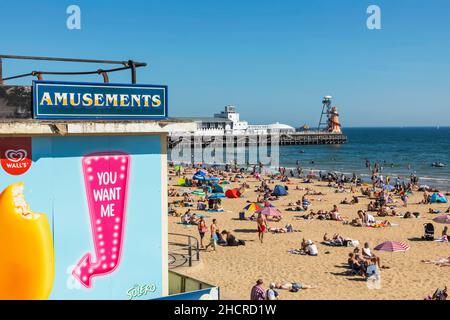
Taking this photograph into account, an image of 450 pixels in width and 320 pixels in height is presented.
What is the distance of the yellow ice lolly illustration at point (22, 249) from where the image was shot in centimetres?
580

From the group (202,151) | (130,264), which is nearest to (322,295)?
(130,264)

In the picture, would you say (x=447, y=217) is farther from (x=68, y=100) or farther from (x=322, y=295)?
(x=68, y=100)

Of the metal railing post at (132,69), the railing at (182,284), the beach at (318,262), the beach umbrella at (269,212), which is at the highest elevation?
the metal railing post at (132,69)

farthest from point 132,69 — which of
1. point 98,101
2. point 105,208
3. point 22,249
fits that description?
point 22,249

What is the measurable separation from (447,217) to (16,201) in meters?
17.7

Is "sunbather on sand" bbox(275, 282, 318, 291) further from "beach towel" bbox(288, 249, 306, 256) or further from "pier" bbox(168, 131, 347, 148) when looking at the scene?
"pier" bbox(168, 131, 347, 148)

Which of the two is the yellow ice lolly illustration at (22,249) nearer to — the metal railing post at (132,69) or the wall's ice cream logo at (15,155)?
the wall's ice cream logo at (15,155)

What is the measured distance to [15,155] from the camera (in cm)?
588

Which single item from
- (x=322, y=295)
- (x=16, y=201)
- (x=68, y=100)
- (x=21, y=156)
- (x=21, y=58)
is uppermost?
(x=21, y=58)

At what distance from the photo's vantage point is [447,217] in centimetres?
1966

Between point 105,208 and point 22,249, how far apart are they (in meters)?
1.11

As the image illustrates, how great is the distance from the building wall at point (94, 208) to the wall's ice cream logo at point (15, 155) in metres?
0.01

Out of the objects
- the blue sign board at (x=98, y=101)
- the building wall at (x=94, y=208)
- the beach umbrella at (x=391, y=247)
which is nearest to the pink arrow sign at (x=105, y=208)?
the building wall at (x=94, y=208)
